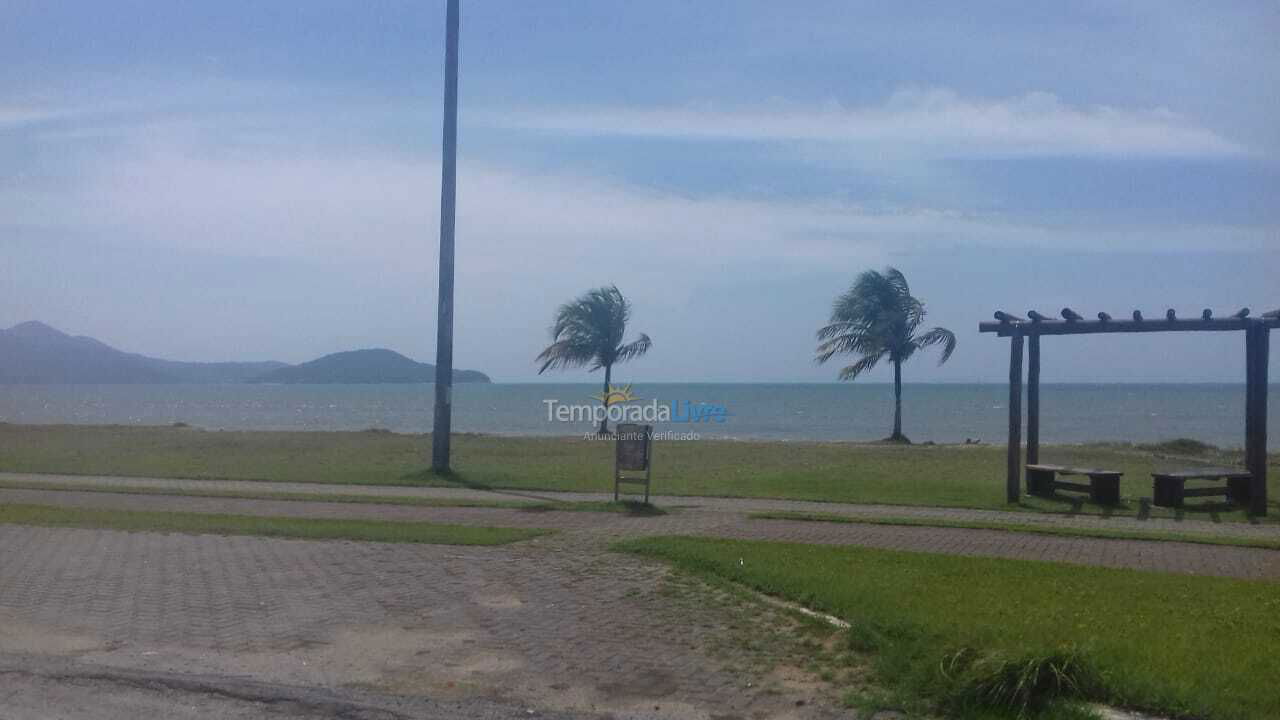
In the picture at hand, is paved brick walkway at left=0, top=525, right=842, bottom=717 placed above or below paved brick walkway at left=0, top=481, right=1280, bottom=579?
below

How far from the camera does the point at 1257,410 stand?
1723 centimetres

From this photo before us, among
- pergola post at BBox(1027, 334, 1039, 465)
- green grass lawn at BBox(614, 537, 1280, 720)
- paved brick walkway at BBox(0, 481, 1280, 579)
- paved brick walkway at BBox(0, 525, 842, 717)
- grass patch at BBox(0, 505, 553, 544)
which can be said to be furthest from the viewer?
pergola post at BBox(1027, 334, 1039, 465)

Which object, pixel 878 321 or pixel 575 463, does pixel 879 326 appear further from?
pixel 575 463

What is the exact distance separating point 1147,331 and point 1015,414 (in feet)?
7.45

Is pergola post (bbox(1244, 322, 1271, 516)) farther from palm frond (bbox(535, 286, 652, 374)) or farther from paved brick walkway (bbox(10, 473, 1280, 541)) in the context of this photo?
palm frond (bbox(535, 286, 652, 374))

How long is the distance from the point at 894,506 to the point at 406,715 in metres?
11.0

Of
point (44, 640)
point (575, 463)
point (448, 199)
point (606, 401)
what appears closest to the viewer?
point (44, 640)

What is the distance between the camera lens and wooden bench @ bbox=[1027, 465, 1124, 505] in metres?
17.2

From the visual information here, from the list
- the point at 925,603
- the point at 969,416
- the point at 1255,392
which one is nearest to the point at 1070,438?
the point at 969,416

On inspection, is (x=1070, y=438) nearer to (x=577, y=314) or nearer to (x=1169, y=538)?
(x=577, y=314)

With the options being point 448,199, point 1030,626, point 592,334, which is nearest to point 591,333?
point 592,334

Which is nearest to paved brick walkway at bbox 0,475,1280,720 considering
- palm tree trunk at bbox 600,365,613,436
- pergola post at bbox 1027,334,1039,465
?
pergola post at bbox 1027,334,1039,465

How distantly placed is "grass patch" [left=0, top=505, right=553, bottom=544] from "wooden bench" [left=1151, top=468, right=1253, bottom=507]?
30.5 feet

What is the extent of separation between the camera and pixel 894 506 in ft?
53.8
